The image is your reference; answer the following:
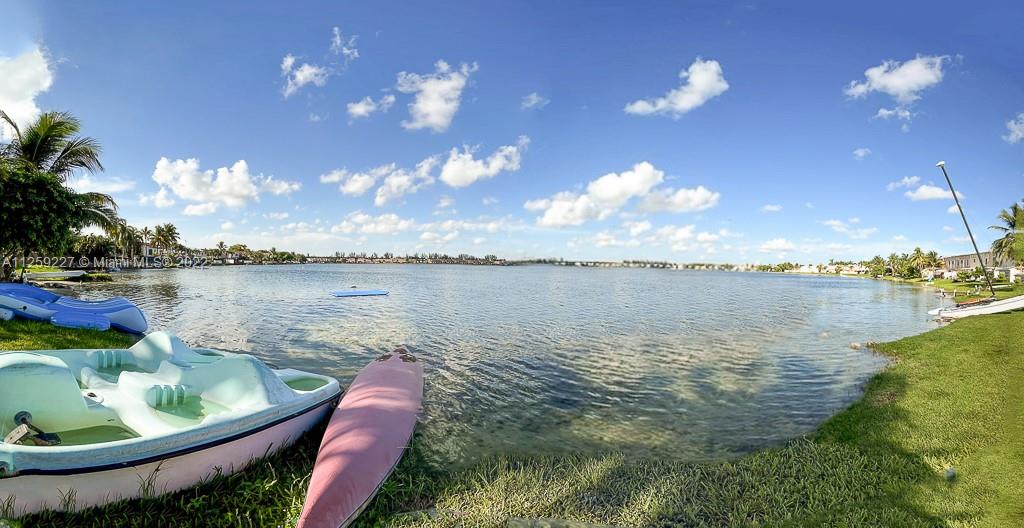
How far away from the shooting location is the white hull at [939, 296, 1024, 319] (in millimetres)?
23812

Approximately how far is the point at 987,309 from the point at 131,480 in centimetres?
3707

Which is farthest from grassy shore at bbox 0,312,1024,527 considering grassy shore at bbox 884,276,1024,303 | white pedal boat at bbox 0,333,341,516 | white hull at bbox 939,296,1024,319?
grassy shore at bbox 884,276,1024,303

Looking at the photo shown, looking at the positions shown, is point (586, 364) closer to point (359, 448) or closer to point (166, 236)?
point (359, 448)

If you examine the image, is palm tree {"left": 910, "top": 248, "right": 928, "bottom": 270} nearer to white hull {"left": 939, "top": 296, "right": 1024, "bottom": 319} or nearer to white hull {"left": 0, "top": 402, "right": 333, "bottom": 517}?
white hull {"left": 939, "top": 296, "right": 1024, "bottom": 319}

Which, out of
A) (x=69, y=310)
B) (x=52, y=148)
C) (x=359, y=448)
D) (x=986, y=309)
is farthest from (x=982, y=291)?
(x=52, y=148)

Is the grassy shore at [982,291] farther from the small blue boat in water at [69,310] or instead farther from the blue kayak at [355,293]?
the small blue boat in water at [69,310]

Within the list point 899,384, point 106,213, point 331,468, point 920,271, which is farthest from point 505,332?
point 920,271

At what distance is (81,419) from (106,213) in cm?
3064

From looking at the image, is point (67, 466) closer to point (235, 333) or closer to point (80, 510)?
point (80, 510)

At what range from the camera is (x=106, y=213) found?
28.0 meters

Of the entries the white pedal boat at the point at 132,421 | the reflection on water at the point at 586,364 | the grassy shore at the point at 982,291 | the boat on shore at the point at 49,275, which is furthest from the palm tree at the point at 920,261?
the boat on shore at the point at 49,275

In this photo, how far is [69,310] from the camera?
1419 cm

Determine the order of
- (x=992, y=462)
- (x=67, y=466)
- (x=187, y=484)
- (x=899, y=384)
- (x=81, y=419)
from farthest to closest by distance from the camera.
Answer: (x=899, y=384), (x=992, y=462), (x=81, y=419), (x=187, y=484), (x=67, y=466)

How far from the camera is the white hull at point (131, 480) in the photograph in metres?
4.24
